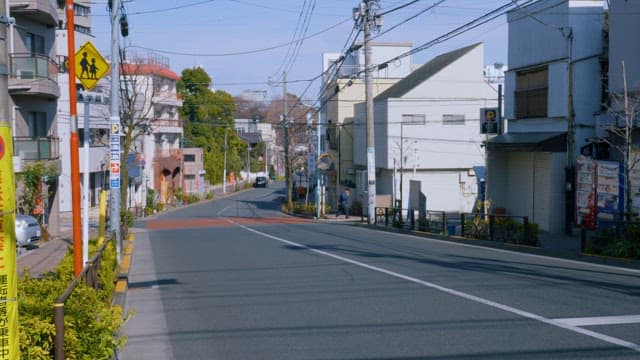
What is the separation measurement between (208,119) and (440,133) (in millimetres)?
45912

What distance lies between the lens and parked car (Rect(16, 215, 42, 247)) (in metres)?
25.6

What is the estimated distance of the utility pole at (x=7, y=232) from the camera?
4340mm

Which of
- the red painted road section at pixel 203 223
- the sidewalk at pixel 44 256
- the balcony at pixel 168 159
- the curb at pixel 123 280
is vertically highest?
the balcony at pixel 168 159

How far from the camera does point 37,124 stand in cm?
3038

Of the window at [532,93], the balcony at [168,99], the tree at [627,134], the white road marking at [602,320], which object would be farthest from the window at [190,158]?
the white road marking at [602,320]

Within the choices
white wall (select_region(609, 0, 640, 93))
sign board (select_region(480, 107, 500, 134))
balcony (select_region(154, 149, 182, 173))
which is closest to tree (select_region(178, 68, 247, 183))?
balcony (select_region(154, 149, 182, 173))

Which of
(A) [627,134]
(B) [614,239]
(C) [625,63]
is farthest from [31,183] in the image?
(C) [625,63]

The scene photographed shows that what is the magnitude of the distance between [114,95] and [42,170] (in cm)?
1211

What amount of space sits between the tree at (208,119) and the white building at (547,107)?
53640 millimetres

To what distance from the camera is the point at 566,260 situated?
17656 millimetres

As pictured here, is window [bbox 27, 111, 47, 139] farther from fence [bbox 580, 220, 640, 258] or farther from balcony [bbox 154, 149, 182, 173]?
balcony [bbox 154, 149, 182, 173]

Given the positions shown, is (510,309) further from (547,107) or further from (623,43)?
(547,107)

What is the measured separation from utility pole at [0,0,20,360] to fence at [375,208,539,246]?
18.6m

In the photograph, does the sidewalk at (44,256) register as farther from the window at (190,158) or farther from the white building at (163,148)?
the window at (190,158)
